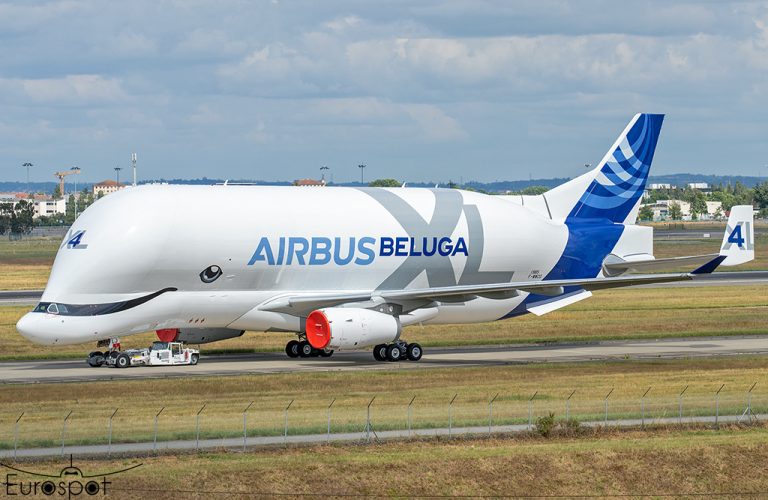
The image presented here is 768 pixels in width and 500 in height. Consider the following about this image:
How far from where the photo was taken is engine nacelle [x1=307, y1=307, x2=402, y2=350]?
60438 mm

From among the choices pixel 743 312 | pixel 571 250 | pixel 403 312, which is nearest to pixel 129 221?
pixel 403 312

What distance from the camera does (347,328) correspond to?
60656 mm

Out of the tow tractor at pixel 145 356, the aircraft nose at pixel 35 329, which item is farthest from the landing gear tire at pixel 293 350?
the aircraft nose at pixel 35 329

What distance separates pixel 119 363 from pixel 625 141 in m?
30.4

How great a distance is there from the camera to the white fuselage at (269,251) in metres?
57.8

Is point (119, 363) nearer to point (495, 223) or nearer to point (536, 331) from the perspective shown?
point (495, 223)

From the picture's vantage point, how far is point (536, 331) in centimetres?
7812

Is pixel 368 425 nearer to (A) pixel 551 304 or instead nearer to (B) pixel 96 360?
(B) pixel 96 360

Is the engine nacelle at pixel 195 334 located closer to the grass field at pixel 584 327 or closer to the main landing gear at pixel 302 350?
the main landing gear at pixel 302 350

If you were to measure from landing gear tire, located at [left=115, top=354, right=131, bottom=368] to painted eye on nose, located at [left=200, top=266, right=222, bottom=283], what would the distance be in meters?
4.89

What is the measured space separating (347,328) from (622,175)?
2108cm

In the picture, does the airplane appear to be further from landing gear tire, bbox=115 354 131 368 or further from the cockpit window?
landing gear tire, bbox=115 354 131 368

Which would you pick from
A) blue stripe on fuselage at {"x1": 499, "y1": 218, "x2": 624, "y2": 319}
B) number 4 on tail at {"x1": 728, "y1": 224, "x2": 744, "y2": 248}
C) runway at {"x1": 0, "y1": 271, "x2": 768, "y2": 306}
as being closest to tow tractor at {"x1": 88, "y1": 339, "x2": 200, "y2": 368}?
blue stripe on fuselage at {"x1": 499, "y1": 218, "x2": 624, "y2": 319}

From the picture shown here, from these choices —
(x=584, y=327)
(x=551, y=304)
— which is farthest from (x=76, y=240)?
(x=584, y=327)
